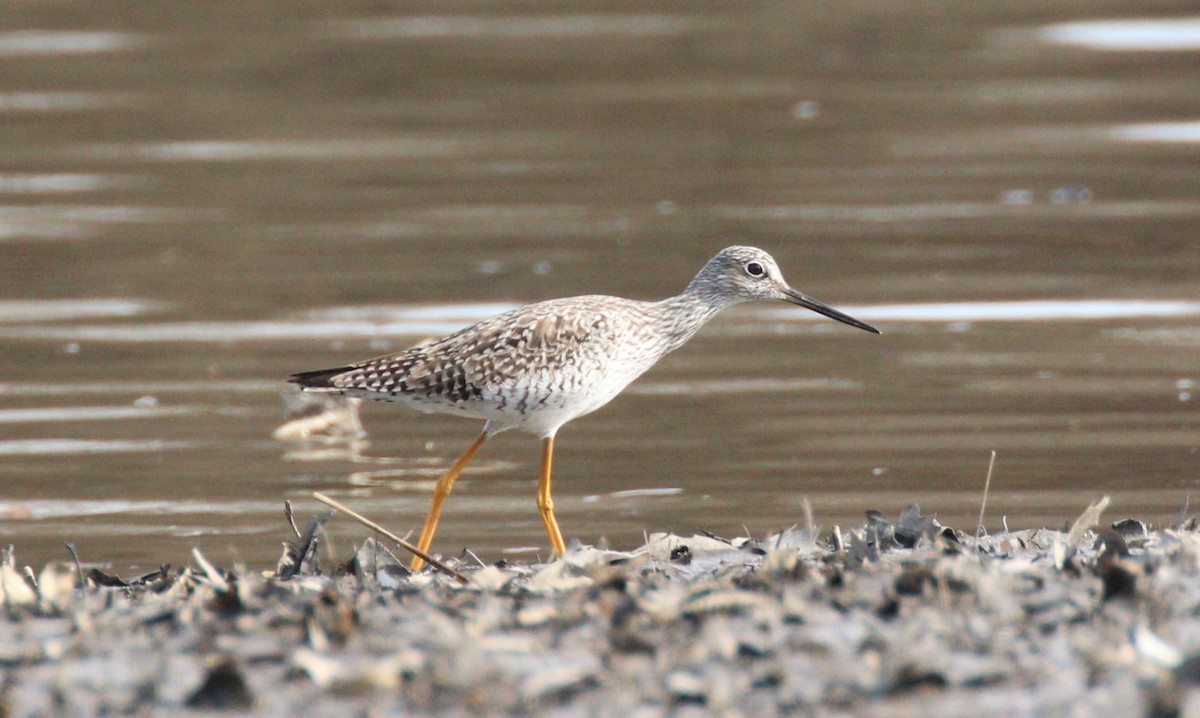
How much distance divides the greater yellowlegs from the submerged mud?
4.88ft

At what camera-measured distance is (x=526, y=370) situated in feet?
25.5

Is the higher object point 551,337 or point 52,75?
point 52,75

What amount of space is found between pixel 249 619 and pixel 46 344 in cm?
692

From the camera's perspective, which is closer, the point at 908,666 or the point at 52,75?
the point at 908,666

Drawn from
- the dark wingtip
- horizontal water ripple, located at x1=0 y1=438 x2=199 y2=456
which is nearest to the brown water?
horizontal water ripple, located at x1=0 y1=438 x2=199 y2=456

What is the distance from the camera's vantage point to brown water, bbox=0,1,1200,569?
8938 mm

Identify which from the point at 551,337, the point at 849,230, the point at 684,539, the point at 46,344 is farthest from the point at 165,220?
the point at 684,539

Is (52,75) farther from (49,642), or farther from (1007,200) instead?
(49,642)

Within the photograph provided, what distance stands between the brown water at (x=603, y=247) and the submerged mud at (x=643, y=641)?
2061 mm

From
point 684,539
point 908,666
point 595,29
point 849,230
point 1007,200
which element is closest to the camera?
point 908,666

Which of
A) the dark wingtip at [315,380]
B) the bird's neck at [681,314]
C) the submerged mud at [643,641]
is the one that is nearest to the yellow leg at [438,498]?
the dark wingtip at [315,380]

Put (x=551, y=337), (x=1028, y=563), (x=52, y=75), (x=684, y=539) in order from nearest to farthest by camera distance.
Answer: (x=1028, y=563), (x=684, y=539), (x=551, y=337), (x=52, y=75)

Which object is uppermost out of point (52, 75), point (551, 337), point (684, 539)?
point (52, 75)

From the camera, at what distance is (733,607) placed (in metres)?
5.48
